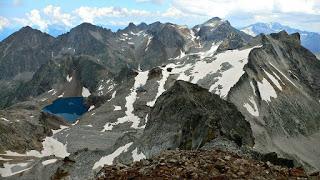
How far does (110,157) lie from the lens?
76188mm

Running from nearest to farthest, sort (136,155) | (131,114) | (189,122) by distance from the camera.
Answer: (189,122) → (136,155) → (131,114)

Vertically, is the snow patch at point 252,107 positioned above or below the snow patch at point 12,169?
above

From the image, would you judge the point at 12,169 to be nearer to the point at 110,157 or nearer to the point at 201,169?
the point at 110,157

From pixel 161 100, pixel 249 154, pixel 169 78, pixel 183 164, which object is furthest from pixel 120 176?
pixel 169 78

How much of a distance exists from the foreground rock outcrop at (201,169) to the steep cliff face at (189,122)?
22.7 metres

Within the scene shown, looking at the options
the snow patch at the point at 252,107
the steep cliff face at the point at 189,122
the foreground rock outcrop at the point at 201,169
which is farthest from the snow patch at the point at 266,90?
the foreground rock outcrop at the point at 201,169

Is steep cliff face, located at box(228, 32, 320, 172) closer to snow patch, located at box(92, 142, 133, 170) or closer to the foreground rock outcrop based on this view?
snow patch, located at box(92, 142, 133, 170)

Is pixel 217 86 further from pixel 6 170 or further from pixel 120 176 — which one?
pixel 120 176

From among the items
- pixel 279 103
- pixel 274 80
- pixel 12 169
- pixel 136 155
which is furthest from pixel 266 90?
pixel 12 169

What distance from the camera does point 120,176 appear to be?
91.1 ft

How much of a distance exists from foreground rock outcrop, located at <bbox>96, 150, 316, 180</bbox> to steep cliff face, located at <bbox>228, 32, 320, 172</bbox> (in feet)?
210

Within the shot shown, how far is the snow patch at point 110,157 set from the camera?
238 ft

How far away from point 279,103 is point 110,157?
69.4 m

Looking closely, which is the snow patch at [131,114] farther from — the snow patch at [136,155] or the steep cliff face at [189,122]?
the snow patch at [136,155]
